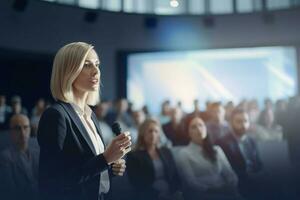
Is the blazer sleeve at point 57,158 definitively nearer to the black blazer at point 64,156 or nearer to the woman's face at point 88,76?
the black blazer at point 64,156

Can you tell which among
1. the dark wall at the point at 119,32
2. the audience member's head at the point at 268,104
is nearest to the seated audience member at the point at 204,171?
the audience member's head at the point at 268,104

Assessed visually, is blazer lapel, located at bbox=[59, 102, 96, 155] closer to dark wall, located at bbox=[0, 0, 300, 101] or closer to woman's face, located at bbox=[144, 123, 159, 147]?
woman's face, located at bbox=[144, 123, 159, 147]

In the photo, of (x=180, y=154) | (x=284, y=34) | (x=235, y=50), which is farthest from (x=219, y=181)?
(x=284, y=34)

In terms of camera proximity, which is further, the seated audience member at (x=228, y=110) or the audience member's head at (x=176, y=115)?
the audience member's head at (x=176, y=115)

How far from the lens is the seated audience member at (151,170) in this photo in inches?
109

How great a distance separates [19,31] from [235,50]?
3308mm

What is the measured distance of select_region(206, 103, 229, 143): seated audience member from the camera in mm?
3146

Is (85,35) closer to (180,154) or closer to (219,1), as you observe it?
(180,154)

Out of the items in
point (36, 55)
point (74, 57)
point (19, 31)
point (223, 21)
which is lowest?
point (74, 57)

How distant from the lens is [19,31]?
3730mm

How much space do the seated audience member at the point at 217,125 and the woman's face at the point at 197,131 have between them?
80 mm

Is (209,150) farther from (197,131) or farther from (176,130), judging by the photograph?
(176,130)

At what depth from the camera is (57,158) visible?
0.98 m

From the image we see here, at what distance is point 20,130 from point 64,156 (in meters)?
1.85
